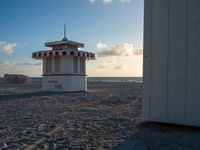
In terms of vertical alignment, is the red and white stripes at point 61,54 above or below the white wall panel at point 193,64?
above

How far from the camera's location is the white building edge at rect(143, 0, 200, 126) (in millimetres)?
4008

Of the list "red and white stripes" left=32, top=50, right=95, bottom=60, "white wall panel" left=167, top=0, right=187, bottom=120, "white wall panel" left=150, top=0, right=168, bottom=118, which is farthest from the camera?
"red and white stripes" left=32, top=50, right=95, bottom=60

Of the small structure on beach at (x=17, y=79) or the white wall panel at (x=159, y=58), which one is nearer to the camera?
the white wall panel at (x=159, y=58)

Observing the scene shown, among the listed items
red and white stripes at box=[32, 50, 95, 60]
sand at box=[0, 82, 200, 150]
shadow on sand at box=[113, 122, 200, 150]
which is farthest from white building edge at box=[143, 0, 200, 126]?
red and white stripes at box=[32, 50, 95, 60]

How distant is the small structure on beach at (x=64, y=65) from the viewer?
12500mm

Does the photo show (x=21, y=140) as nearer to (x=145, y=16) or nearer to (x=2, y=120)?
(x=2, y=120)

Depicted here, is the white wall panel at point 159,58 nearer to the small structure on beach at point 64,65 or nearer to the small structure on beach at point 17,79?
the small structure on beach at point 64,65

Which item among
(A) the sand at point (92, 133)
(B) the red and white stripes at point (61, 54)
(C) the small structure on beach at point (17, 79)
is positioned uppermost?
(B) the red and white stripes at point (61, 54)

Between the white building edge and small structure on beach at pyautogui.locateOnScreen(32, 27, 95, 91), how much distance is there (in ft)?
26.4

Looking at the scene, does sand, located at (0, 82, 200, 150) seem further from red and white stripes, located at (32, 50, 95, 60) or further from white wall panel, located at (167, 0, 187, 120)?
red and white stripes, located at (32, 50, 95, 60)

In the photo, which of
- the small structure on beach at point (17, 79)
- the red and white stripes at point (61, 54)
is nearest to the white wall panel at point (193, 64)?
the red and white stripes at point (61, 54)

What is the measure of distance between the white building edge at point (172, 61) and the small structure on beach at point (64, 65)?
8.05m

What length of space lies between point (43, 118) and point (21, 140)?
163cm

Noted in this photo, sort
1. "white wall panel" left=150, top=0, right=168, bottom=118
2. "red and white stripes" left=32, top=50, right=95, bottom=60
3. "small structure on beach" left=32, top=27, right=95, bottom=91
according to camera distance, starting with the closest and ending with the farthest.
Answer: "white wall panel" left=150, top=0, right=168, bottom=118, "red and white stripes" left=32, top=50, right=95, bottom=60, "small structure on beach" left=32, top=27, right=95, bottom=91
